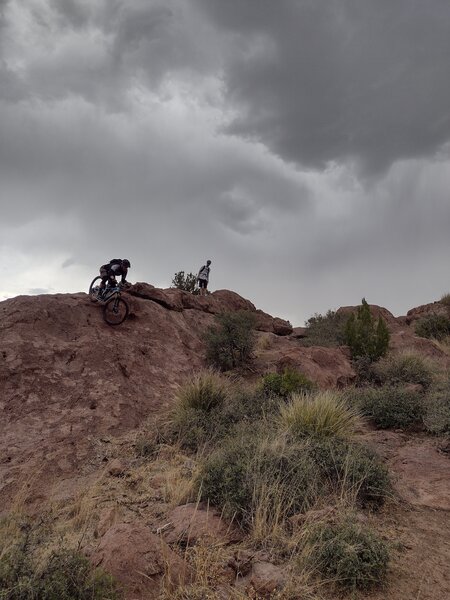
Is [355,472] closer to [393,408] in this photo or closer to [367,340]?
[393,408]

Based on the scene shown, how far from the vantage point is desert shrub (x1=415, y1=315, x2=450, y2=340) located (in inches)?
816

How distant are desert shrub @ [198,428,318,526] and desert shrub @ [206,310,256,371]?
6620 millimetres

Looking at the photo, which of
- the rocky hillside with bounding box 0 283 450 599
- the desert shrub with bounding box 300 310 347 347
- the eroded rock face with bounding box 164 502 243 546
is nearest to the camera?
the eroded rock face with bounding box 164 502 243 546

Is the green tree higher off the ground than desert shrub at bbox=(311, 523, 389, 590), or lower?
higher

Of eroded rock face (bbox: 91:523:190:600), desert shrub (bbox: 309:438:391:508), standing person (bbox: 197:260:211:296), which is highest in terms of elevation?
standing person (bbox: 197:260:211:296)

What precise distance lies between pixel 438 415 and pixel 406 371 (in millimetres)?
3771

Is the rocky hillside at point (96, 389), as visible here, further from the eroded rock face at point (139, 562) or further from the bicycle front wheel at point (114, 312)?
the bicycle front wheel at point (114, 312)

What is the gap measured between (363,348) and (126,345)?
8.25m

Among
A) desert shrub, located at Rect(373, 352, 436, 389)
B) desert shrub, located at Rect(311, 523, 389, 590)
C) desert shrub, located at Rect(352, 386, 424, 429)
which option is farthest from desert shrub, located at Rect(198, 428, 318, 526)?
desert shrub, located at Rect(373, 352, 436, 389)

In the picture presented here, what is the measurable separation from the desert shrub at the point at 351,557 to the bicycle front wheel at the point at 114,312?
8451 millimetres

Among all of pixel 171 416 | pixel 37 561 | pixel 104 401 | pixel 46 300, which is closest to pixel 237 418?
pixel 171 416

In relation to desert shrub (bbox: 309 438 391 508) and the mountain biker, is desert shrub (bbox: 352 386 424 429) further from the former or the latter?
the mountain biker

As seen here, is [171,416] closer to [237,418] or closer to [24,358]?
[237,418]

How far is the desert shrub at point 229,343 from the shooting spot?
11.9 metres
